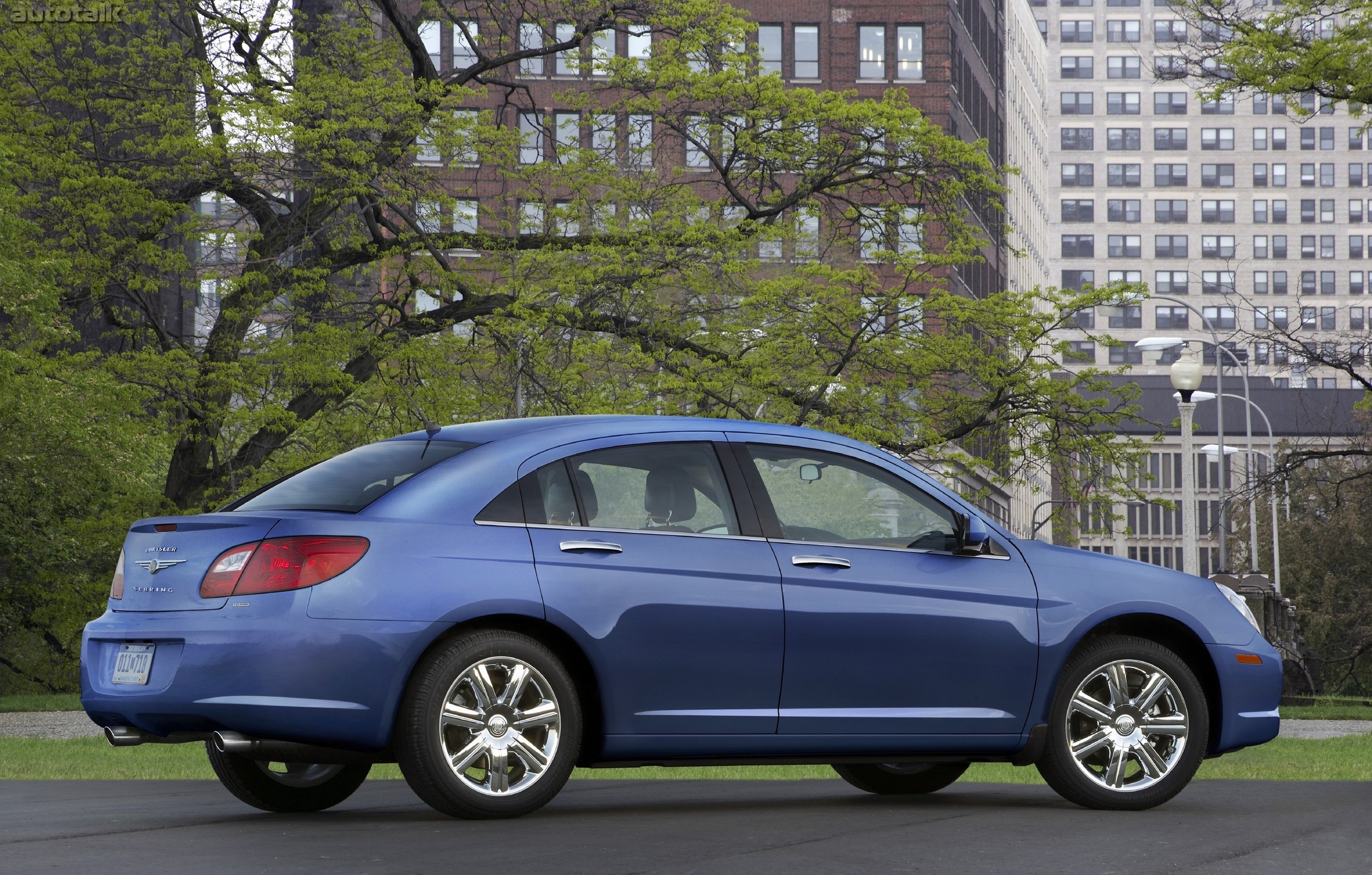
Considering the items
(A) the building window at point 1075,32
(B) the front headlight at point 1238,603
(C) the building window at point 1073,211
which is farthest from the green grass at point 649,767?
(A) the building window at point 1075,32

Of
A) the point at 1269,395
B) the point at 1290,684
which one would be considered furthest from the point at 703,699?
the point at 1269,395

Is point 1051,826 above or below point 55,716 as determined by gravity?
above

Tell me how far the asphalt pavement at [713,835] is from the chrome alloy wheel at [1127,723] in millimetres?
186

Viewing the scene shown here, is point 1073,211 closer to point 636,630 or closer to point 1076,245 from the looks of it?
point 1076,245

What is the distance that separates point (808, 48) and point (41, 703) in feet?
166

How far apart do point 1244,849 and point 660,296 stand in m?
22.5

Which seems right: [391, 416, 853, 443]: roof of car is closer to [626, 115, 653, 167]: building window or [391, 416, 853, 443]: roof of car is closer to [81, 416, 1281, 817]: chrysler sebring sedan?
[81, 416, 1281, 817]: chrysler sebring sedan

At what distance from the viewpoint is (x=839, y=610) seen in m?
7.43

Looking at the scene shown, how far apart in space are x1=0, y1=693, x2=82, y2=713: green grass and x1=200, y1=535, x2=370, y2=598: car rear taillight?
1817cm

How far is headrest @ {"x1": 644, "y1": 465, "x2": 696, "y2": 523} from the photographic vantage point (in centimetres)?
736

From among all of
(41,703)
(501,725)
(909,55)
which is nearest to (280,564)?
(501,725)

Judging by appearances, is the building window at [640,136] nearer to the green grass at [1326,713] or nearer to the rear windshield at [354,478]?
the green grass at [1326,713]

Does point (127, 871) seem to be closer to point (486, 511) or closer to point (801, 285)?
point (486, 511)

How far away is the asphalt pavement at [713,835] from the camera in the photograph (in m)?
5.90
